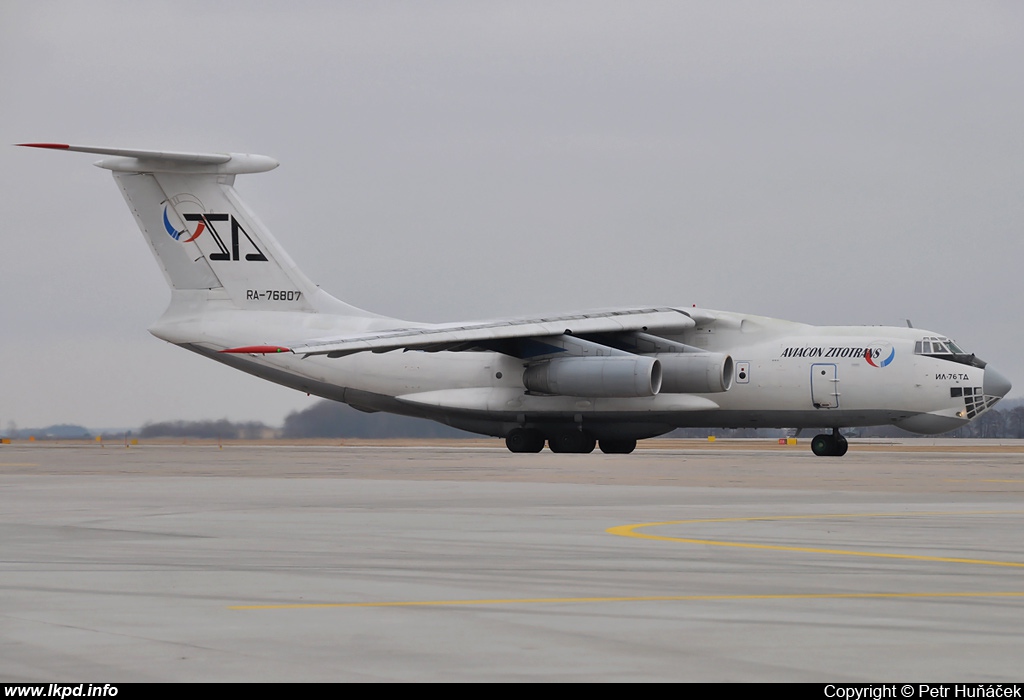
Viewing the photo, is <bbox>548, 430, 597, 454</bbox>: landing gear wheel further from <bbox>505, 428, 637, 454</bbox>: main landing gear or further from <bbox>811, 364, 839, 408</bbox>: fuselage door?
<bbox>811, 364, 839, 408</bbox>: fuselage door

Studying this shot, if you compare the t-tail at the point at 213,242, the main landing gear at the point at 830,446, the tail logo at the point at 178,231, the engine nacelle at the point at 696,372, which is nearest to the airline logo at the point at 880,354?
the main landing gear at the point at 830,446

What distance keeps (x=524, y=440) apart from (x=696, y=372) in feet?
18.7

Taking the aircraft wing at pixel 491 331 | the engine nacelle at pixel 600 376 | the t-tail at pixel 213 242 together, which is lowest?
the engine nacelle at pixel 600 376

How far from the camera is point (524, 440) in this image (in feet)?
123

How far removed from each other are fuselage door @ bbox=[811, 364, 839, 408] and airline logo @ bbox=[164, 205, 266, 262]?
15984mm

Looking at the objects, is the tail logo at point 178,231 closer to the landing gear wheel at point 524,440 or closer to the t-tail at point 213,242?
the t-tail at point 213,242

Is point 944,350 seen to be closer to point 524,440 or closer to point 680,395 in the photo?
point 680,395

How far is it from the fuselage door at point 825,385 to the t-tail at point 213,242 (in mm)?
12792

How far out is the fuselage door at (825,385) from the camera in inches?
1353

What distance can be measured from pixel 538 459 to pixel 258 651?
2585cm

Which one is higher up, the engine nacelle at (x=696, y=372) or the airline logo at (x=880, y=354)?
the airline logo at (x=880, y=354)

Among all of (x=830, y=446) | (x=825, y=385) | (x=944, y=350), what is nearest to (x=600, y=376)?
(x=825, y=385)
